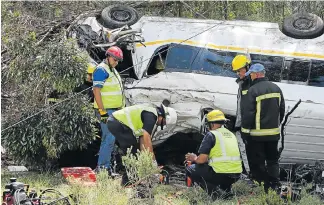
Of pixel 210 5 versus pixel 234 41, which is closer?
pixel 234 41

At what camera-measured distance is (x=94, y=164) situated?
8.06 m

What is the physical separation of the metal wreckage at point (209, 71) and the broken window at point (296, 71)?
0.01m

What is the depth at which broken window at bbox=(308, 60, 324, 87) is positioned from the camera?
7.52m

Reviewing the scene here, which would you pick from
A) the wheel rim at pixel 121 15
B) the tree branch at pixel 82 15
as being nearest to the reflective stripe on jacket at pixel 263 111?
the tree branch at pixel 82 15

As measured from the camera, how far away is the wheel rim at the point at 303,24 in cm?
831

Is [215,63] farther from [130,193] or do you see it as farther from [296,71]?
[130,193]

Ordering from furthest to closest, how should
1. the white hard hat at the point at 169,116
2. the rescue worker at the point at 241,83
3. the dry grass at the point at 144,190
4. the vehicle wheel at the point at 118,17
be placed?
the vehicle wheel at the point at 118,17, the rescue worker at the point at 241,83, the white hard hat at the point at 169,116, the dry grass at the point at 144,190

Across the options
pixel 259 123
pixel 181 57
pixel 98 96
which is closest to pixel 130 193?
pixel 259 123

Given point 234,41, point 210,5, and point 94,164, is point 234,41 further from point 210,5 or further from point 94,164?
point 210,5

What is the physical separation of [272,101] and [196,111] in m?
1.21

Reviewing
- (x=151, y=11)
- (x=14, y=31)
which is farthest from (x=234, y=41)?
(x=151, y=11)

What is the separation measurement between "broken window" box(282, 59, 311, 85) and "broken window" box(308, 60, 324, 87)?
0.20 ft

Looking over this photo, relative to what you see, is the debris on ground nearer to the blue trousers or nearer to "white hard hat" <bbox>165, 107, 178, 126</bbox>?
the blue trousers

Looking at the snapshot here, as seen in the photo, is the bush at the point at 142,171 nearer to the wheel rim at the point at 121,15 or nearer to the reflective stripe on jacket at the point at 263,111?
the reflective stripe on jacket at the point at 263,111
